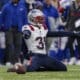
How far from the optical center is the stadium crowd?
52.5ft

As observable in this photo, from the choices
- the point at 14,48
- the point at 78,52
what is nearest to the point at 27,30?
the point at 14,48

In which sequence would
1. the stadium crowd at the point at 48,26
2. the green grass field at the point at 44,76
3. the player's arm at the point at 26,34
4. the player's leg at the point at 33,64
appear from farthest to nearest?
the stadium crowd at the point at 48,26
the player's leg at the point at 33,64
the player's arm at the point at 26,34
the green grass field at the point at 44,76

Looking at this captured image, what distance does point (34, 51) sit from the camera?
Result: 12.9 metres

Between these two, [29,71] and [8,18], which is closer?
[29,71]

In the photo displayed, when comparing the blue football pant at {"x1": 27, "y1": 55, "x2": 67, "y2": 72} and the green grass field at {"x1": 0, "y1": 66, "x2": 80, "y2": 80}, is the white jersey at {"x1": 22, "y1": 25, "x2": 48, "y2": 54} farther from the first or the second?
the green grass field at {"x1": 0, "y1": 66, "x2": 80, "y2": 80}

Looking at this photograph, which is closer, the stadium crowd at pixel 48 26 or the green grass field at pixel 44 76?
the green grass field at pixel 44 76

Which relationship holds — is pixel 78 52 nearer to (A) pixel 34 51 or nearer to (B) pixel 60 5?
(B) pixel 60 5

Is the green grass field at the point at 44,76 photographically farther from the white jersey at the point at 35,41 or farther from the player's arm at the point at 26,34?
the player's arm at the point at 26,34

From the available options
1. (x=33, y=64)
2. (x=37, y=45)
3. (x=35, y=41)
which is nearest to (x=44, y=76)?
(x=33, y=64)

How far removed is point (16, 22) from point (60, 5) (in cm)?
223

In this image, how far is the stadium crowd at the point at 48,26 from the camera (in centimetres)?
1599

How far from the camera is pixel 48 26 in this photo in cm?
1669

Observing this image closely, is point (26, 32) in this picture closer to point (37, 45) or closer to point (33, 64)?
point (37, 45)

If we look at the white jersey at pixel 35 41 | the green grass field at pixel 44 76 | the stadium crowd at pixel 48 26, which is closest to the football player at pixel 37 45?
the white jersey at pixel 35 41
